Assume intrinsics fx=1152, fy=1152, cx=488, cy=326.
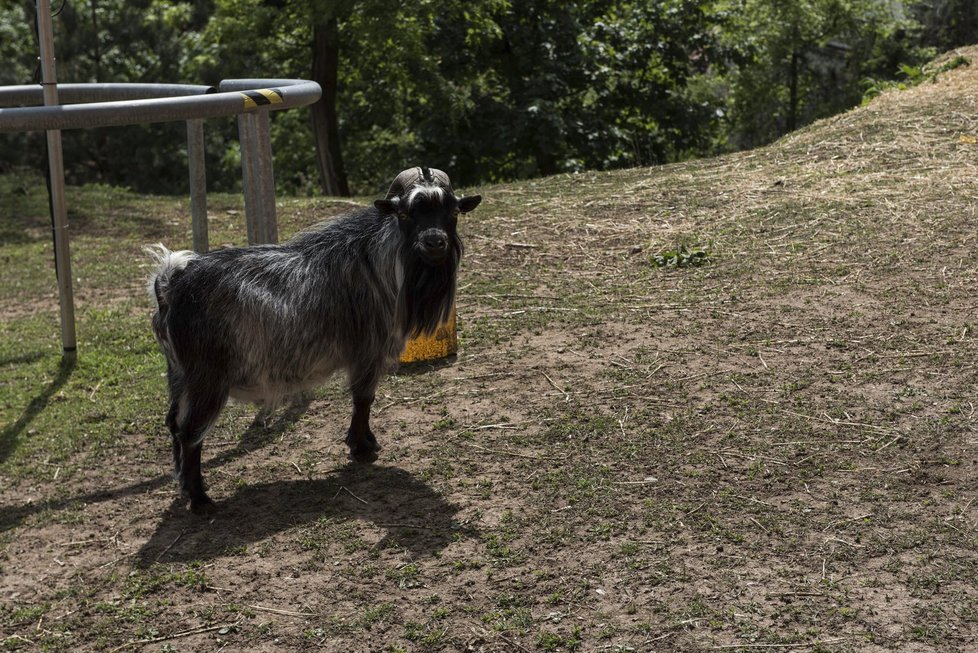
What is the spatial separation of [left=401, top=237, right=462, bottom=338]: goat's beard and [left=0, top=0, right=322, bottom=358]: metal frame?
1408mm

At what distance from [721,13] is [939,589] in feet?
52.3

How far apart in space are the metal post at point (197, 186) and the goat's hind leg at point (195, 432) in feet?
5.25

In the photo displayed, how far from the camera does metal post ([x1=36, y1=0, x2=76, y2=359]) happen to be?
6820 mm

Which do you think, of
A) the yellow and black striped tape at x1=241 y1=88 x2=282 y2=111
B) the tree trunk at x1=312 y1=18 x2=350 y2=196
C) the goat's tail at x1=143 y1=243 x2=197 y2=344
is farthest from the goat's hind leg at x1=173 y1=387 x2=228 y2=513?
the tree trunk at x1=312 y1=18 x2=350 y2=196

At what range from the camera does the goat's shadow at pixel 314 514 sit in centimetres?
508

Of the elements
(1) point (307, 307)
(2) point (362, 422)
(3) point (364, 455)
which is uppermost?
(1) point (307, 307)

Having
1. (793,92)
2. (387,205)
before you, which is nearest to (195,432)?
(387,205)

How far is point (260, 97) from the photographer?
6227 mm

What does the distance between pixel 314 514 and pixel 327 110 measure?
12080 millimetres

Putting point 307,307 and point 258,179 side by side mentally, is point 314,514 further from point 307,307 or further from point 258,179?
point 258,179

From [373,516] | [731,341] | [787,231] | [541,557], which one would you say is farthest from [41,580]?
[787,231]

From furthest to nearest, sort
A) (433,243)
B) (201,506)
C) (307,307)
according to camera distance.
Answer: (307,307) → (201,506) → (433,243)

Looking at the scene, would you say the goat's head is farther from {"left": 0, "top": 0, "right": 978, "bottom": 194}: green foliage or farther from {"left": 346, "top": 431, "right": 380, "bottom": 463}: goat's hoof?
{"left": 0, "top": 0, "right": 978, "bottom": 194}: green foliage

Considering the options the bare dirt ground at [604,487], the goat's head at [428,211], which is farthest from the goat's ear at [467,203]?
the bare dirt ground at [604,487]
